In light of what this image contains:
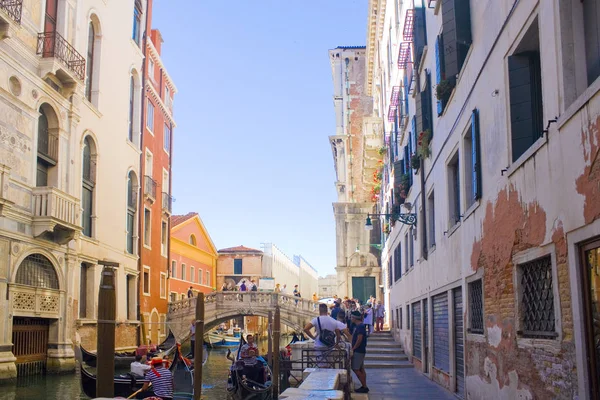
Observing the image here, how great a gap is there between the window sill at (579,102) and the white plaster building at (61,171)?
1263cm

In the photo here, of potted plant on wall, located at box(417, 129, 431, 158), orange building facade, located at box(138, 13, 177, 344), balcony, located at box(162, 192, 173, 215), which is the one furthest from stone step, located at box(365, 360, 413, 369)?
balcony, located at box(162, 192, 173, 215)

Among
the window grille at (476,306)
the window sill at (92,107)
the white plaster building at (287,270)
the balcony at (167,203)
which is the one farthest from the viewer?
the white plaster building at (287,270)

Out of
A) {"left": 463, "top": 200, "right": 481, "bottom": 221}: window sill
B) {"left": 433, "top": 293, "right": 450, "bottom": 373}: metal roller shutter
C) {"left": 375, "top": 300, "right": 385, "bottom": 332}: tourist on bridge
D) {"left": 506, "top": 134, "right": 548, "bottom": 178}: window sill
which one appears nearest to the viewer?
{"left": 506, "top": 134, "right": 548, "bottom": 178}: window sill

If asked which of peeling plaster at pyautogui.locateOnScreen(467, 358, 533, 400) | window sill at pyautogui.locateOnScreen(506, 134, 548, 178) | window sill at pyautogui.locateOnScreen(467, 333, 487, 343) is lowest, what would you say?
peeling plaster at pyautogui.locateOnScreen(467, 358, 533, 400)

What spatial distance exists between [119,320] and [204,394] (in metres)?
7.14

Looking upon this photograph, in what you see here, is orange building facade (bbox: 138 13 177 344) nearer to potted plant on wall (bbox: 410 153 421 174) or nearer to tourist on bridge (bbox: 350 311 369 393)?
potted plant on wall (bbox: 410 153 421 174)

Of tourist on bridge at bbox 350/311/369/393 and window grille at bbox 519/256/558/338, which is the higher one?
window grille at bbox 519/256/558/338

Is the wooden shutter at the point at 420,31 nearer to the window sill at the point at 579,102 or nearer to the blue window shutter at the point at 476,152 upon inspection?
the blue window shutter at the point at 476,152

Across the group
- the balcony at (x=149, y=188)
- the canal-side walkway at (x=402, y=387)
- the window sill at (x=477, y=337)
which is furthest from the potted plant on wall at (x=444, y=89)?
the balcony at (x=149, y=188)

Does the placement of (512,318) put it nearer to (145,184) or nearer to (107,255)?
(107,255)

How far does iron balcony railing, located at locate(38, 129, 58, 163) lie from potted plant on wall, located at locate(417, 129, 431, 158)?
406 inches

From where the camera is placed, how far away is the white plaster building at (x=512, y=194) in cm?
457

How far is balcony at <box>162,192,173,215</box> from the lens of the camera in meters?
30.1

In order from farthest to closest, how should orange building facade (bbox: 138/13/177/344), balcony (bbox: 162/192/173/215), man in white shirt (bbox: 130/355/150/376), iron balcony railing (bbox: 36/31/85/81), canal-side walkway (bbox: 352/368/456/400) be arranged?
balcony (bbox: 162/192/173/215) < orange building facade (bbox: 138/13/177/344) < iron balcony railing (bbox: 36/31/85/81) < man in white shirt (bbox: 130/355/150/376) < canal-side walkway (bbox: 352/368/456/400)
